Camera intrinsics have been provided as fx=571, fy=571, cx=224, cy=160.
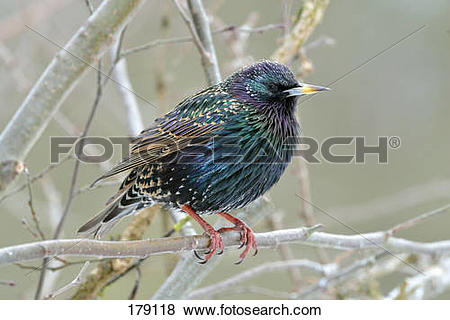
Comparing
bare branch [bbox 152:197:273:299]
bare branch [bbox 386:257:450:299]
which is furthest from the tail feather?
bare branch [bbox 386:257:450:299]

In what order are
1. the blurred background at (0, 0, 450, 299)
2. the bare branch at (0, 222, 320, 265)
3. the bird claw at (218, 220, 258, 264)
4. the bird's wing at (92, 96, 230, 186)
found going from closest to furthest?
the bare branch at (0, 222, 320, 265) → the bird's wing at (92, 96, 230, 186) → the bird claw at (218, 220, 258, 264) → the blurred background at (0, 0, 450, 299)

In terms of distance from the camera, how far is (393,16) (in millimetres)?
9555

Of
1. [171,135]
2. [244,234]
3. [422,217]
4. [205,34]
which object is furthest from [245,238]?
[205,34]

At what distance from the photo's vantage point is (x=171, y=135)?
358cm

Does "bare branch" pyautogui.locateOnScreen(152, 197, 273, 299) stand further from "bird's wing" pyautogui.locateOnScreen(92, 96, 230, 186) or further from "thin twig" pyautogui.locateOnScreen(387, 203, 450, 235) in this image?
"thin twig" pyautogui.locateOnScreen(387, 203, 450, 235)

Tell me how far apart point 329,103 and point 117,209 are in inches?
228

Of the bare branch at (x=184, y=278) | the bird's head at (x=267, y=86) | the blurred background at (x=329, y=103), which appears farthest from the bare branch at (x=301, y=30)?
the blurred background at (x=329, y=103)

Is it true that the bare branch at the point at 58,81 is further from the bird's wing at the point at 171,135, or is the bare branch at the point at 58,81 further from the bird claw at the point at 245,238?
the bird claw at the point at 245,238

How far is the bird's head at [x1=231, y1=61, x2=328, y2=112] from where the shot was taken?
3.46 meters

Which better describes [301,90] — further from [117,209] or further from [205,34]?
[117,209]

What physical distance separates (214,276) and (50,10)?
402 centimetres

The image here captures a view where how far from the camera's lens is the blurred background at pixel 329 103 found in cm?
650

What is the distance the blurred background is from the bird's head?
8.24ft

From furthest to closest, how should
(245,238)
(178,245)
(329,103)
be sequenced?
(329,103)
(245,238)
(178,245)
